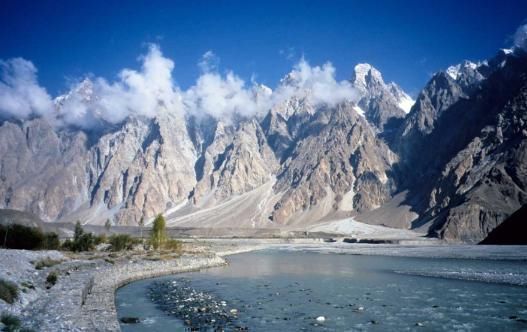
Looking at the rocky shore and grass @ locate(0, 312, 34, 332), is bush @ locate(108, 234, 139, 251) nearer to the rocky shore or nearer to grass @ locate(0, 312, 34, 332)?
the rocky shore

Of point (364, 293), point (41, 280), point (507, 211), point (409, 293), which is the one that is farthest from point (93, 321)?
point (507, 211)

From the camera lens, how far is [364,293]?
38.2 meters

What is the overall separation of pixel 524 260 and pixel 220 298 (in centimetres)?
5418

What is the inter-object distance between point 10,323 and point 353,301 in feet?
75.6

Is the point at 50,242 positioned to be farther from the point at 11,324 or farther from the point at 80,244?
the point at 11,324

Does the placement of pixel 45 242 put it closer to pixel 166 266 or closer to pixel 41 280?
pixel 166 266

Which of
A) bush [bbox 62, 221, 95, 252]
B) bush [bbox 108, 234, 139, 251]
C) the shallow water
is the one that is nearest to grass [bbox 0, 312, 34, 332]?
the shallow water

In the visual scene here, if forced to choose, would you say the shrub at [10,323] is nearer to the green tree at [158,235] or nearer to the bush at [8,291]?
the bush at [8,291]

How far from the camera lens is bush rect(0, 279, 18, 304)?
22491 millimetres

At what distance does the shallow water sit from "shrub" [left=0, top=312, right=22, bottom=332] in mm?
Result: 7286

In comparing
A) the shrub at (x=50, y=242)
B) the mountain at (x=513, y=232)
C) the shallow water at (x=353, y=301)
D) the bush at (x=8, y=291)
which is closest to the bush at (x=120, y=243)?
the shrub at (x=50, y=242)

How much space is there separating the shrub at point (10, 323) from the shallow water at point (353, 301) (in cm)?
729

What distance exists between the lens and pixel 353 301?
111ft

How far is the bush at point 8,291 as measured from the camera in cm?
2249
